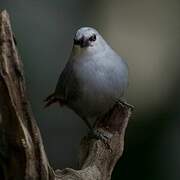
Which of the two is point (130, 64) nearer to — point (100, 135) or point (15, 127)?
point (100, 135)

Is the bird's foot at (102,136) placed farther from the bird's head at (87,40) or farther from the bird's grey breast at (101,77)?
the bird's head at (87,40)

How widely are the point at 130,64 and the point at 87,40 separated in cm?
114

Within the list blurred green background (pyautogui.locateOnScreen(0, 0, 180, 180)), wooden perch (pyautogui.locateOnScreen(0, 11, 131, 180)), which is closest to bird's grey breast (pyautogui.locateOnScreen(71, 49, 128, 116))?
wooden perch (pyautogui.locateOnScreen(0, 11, 131, 180))

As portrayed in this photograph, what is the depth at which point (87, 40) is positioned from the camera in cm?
160

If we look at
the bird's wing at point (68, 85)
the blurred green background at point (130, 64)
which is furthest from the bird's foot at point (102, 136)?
the blurred green background at point (130, 64)

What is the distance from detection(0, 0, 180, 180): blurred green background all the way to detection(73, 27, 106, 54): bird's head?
0.91m

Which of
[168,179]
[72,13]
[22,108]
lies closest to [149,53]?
[72,13]

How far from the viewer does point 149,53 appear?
9.13 feet

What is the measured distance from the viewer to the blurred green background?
2582mm

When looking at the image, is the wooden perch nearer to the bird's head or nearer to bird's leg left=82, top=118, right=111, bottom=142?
bird's leg left=82, top=118, right=111, bottom=142

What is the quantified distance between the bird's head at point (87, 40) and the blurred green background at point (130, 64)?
0.91 meters

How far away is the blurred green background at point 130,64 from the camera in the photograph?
258 cm

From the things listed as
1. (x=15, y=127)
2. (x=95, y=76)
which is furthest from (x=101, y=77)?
(x=15, y=127)

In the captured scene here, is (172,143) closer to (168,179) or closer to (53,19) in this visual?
(168,179)
